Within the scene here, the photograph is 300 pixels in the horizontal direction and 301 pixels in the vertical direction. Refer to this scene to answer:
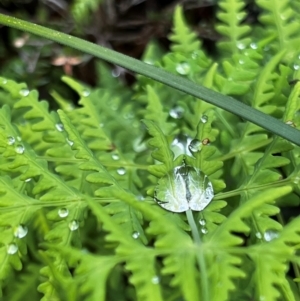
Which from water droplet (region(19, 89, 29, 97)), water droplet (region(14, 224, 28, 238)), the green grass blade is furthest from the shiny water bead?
water droplet (region(19, 89, 29, 97))

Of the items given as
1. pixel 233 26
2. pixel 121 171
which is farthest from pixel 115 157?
pixel 233 26

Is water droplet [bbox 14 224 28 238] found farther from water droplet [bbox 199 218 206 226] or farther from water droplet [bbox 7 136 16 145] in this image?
water droplet [bbox 199 218 206 226]

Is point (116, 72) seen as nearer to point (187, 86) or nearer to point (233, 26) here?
point (233, 26)

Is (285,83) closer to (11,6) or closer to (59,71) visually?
(59,71)

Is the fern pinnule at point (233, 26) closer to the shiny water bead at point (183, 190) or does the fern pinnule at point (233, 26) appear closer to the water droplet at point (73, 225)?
the shiny water bead at point (183, 190)

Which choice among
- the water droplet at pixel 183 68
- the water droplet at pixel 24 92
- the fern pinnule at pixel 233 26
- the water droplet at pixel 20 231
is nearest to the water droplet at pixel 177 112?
the water droplet at pixel 183 68
